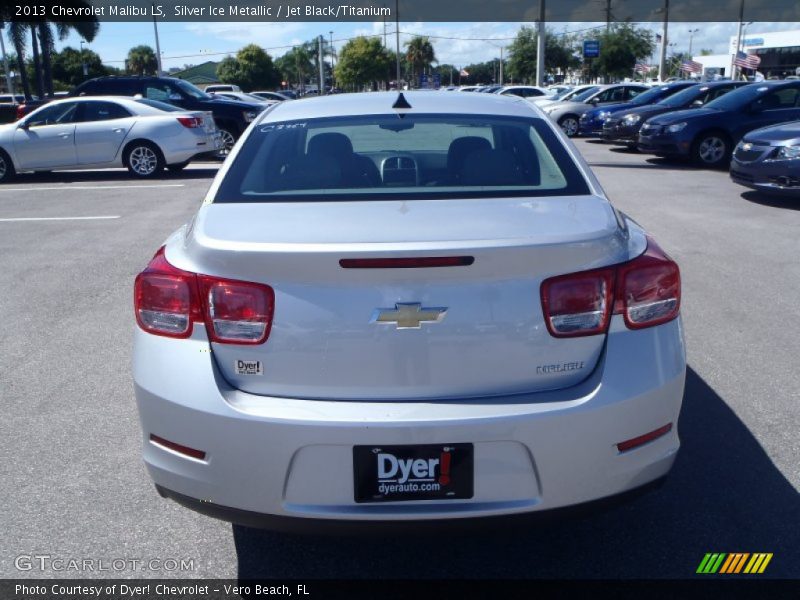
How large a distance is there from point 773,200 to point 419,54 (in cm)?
8771

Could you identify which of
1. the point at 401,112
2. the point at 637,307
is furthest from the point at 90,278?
the point at 637,307

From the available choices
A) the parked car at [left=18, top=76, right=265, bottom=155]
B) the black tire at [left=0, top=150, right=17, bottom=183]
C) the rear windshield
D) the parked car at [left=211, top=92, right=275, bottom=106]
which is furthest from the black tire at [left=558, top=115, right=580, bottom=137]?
the rear windshield

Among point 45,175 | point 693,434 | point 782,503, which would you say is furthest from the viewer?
point 45,175

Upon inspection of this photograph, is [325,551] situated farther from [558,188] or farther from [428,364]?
[558,188]

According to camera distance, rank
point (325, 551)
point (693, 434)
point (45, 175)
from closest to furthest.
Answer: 1. point (325, 551)
2. point (693, 434)
3. point (45, 175)

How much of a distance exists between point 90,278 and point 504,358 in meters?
5.63

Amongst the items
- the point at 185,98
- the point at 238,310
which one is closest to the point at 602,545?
the point at 238,310

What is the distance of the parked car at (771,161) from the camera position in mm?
9688

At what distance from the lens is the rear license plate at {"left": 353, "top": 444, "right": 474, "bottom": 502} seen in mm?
2332

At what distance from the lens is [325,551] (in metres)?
2.96

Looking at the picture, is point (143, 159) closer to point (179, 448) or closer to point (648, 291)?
point (179, 448)

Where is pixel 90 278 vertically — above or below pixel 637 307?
below

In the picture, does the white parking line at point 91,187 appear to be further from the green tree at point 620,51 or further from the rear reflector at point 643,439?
the green tree at point 620,51

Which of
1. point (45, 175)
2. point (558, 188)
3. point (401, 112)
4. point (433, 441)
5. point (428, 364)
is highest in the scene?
point (401, 112)
